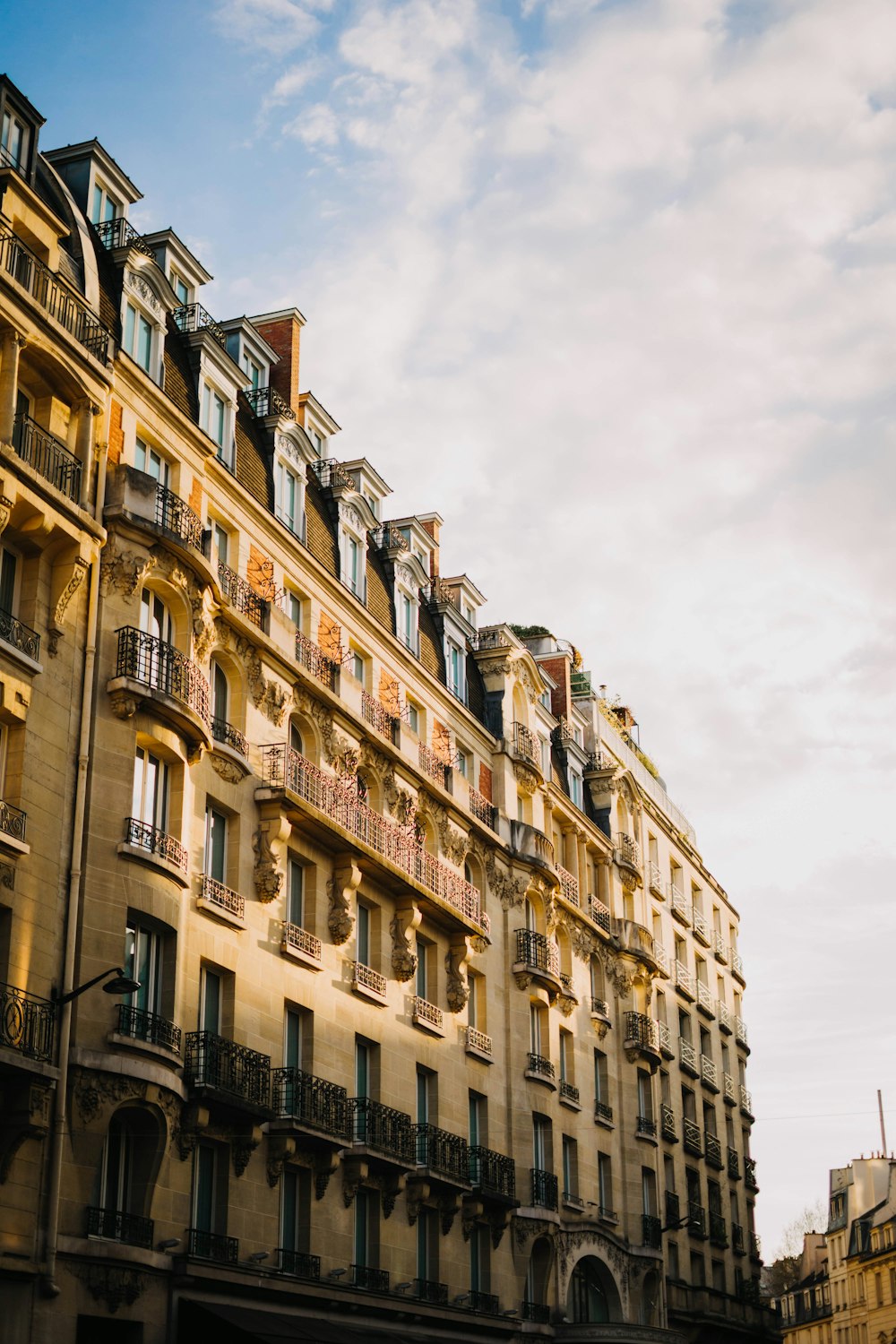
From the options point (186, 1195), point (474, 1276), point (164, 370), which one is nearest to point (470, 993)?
point (474, 1276)

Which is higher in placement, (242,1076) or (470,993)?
(470,993)

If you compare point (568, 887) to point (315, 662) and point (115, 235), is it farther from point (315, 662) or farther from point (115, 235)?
point (115, 235)

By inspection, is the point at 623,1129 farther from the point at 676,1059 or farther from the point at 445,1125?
the point at 445,1125

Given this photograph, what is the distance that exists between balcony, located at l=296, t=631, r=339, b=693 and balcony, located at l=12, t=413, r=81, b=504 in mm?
7903

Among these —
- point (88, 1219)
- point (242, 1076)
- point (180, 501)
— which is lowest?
point (88, 1219)

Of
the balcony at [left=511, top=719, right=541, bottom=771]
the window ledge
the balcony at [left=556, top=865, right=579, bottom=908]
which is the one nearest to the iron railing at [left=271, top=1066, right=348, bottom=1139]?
the window ledge

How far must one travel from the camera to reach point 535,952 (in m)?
44.1

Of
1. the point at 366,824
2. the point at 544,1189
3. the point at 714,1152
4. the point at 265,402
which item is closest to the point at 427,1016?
the point at 366,824

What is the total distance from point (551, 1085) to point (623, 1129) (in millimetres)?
7113

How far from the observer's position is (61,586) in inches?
1071

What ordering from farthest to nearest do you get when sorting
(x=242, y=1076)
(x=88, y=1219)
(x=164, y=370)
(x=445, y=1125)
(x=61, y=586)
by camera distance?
1. (x=445, y=1125)
2. (x=164, y=370)
3. (x=242, y=1076)
4. (x=61, y=586)
5. (x=88, y=1219)

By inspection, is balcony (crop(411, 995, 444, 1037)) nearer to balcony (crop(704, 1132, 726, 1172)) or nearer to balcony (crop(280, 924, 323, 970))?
balcony (crop(280, 924, 323, 970))

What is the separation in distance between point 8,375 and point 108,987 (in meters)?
10.1

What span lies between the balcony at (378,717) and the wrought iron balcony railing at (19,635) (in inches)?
469
